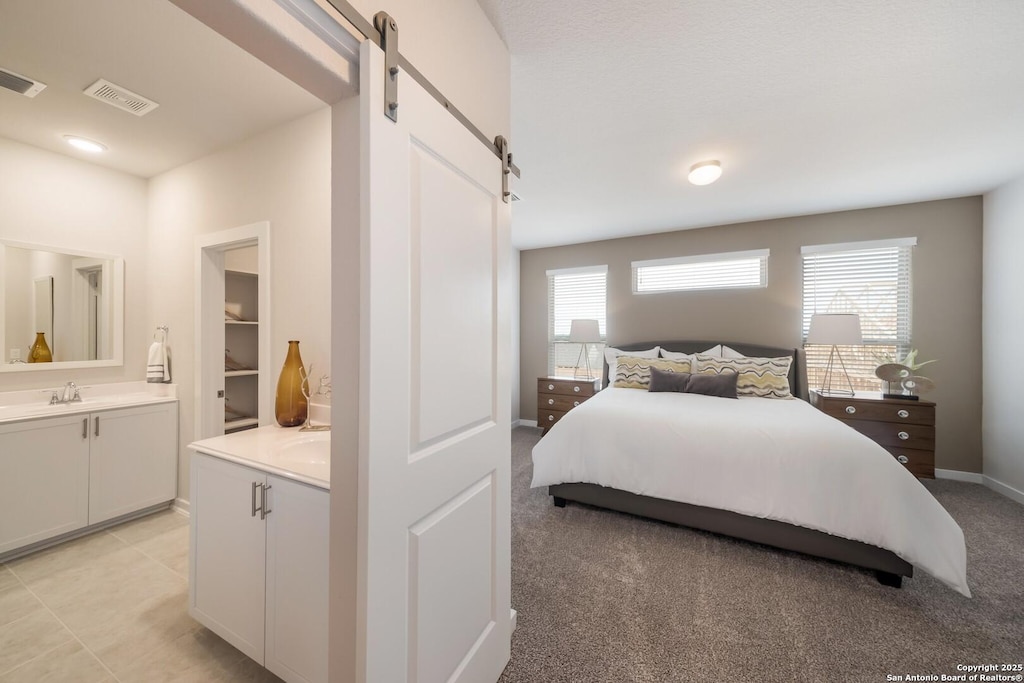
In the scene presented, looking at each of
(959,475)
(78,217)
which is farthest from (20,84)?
(959,475)

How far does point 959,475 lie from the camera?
3340mm

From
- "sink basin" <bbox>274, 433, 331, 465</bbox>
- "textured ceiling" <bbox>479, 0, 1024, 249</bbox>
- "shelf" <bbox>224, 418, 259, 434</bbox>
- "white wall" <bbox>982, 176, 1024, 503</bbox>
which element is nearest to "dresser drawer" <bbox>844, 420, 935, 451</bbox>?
"white wall" <bbox>982, 176, 1024, 503</bbox>

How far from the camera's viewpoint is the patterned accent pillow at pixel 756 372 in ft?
11.3

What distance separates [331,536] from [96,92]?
2.63 m

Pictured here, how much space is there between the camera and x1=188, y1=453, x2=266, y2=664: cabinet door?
52.9 inches

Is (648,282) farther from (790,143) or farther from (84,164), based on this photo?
(84,164)

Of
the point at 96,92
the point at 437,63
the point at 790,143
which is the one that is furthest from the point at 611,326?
the point at 96,92

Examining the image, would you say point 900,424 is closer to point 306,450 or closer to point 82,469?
point 306,450

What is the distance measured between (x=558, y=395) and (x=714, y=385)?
5.86 ft

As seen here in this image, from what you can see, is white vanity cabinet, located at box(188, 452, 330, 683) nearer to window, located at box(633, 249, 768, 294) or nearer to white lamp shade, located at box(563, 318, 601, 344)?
white lamp shade, located at box(563, 318, 601, 344)

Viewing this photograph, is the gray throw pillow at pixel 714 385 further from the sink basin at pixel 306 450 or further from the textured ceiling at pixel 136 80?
the textured ceiling at pixel 136 80

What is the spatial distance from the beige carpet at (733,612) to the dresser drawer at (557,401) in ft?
6.76

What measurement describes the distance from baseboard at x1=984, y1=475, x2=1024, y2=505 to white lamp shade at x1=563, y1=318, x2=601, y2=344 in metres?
3.56

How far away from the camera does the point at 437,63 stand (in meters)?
1.13
